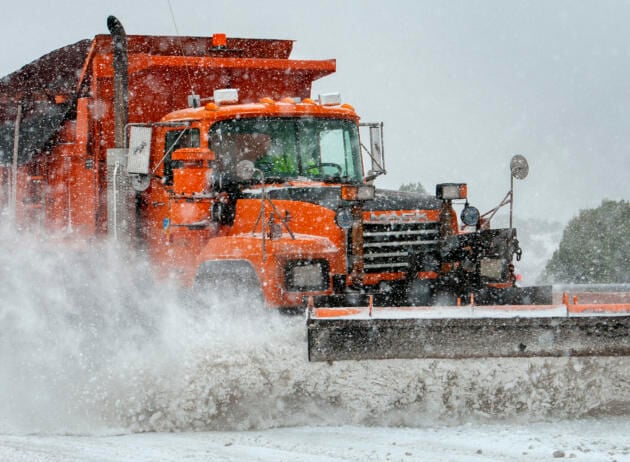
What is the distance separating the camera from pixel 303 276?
7.46 meters

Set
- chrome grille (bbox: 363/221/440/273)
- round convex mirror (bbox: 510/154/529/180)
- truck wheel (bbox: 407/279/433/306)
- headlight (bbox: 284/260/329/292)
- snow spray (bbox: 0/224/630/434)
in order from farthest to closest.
Result: round convex mirror (bbox: 510/154/529/180) < chrome grille (bbox: 363/221/440/273) < truck wheel (bbox: 407/279/433/306) < headlight (bbox: 284/260/329/292) < snow spray (bbox: 0/224/630/434)

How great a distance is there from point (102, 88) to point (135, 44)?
2.16 ft

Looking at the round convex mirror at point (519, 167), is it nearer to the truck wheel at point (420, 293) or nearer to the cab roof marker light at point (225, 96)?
the truck wheel at point (420, 293)

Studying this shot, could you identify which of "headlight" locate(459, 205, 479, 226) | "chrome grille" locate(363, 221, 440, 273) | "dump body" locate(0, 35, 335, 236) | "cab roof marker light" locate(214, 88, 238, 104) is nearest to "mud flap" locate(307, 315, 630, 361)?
"chrome grille" locate(363, 221, 440, 273)

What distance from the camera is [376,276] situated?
8.16 metres

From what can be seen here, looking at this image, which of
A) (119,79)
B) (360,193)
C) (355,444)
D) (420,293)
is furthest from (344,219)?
(119,79)

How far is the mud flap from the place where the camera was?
6.41 metres

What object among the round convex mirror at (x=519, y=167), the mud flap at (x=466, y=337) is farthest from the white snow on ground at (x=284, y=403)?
the round convex mirror at (x=519, y=167)

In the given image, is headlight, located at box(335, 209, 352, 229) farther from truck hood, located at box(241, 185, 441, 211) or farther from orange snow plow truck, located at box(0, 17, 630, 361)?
truck hood, located at box(241, 185, 441, 211)

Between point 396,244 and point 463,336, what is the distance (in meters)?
1.92

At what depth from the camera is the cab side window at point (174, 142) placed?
29.3 ft

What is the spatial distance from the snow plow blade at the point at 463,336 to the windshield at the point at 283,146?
262 cm

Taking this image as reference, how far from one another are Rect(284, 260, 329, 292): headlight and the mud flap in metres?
0.98

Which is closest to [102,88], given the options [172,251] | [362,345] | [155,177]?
[155,177]
